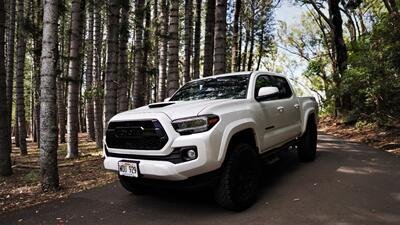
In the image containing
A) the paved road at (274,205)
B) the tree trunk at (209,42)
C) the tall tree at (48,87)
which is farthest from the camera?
the tree trunk at (209,42)

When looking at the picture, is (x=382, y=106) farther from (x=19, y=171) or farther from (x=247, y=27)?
(x=247, y=27)

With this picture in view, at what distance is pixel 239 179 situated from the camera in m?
4.36

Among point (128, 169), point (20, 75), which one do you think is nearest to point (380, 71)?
point (128, 169)

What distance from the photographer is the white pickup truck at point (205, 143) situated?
3.91 metres

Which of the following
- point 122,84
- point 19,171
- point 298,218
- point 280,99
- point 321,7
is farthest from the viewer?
point 321,7

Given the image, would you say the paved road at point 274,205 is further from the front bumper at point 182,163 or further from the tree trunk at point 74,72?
the tree trunk at point 74,72

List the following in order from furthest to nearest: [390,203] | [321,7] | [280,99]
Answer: [321,7]
[280,99]
[390,203]

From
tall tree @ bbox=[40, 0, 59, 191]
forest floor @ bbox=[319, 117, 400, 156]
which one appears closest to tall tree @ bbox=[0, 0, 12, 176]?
tall tree @ bbox=[40, 0, 59, 191]

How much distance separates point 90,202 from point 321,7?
19.1 meters

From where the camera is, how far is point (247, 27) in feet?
81.6

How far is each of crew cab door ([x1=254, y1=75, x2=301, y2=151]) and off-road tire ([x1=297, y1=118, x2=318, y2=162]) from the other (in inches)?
21.2

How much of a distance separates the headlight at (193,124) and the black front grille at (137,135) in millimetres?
197

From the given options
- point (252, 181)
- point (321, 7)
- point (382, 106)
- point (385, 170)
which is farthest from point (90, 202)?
point (321, 7)

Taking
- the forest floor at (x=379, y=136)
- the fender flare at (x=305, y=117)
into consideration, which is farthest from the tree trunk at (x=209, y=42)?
the forest floor at (x=379, y=136)
